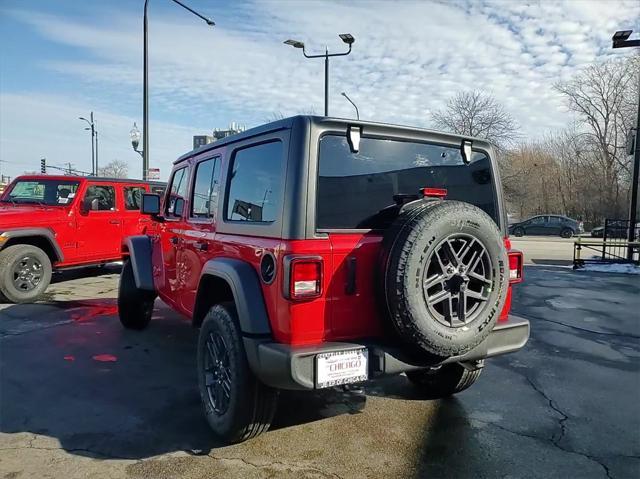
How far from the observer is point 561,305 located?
8078 millimetres

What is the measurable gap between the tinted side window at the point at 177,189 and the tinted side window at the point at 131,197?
187 inches

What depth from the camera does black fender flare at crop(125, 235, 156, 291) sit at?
5.12 metres

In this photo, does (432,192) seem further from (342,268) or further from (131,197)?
(131,197)

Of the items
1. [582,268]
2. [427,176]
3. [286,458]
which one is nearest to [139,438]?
[286,458]

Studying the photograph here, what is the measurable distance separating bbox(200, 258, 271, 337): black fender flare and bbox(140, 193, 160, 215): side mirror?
222 centimetres

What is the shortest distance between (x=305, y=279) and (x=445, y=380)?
6.41 ft

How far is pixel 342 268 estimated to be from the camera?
2.82 m

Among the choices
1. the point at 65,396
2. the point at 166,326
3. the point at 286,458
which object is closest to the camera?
the point at 286,458

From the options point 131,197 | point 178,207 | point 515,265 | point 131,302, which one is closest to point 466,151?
point 515,265

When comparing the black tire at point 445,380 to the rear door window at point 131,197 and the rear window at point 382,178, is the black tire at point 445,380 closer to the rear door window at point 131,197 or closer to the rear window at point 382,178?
the rear window at point 382,178

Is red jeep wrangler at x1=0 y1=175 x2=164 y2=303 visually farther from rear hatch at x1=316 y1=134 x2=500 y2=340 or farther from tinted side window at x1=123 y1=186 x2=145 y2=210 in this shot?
rear hatch at x1=316 y1=134 x2=500 y2=340

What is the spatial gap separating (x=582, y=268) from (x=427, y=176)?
11.7m

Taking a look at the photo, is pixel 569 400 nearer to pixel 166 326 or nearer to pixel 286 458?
pixel 286 458

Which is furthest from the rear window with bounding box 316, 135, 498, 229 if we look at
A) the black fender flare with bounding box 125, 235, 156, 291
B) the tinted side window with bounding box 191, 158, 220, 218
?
the black fender flare with bounding box 125, 235, 156, 291
